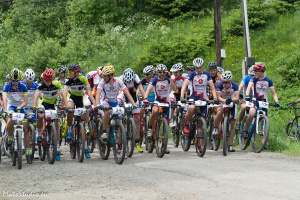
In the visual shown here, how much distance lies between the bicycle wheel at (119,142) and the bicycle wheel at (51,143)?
1.28 meters

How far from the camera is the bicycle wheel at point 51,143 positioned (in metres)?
15.5

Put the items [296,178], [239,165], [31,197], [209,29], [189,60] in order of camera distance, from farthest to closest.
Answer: [209,29] < [189,60] < [239,165] < [296,178] < [31,197]

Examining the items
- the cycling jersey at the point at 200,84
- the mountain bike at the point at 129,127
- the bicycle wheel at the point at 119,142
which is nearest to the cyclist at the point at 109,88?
the mountain bike at the point at 129,127

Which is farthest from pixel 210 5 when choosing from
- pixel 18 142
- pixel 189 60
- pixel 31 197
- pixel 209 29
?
pixel 31 197

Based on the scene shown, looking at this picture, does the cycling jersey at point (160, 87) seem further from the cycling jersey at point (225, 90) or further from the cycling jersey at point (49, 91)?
the cycling jersey at point (49, 91)

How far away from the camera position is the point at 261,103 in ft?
54.1

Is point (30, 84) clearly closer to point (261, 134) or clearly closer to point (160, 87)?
point (160, 87)

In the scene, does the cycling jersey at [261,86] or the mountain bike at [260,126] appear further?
the cycling jersey at [261,86]

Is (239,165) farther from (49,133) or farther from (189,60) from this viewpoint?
(189,60)

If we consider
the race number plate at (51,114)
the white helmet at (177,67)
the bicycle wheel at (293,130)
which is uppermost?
the white helmet at (177,67)

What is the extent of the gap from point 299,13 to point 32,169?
2470cm

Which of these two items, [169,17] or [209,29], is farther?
[169,17]

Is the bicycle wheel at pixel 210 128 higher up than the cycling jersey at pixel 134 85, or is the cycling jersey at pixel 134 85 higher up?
the cycling jersey at pixel 134 85

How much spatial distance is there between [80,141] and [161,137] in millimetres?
1884
